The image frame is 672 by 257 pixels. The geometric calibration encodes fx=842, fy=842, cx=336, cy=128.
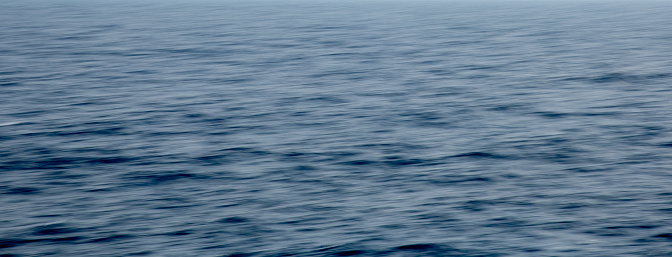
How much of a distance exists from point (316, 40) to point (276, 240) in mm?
17535

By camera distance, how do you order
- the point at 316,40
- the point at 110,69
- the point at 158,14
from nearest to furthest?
the point at 110,69 < the point at 316,40 < the point at 158,14

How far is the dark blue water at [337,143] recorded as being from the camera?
11.8 m

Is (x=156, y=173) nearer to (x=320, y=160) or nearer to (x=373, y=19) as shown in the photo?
(x=320, y=160)

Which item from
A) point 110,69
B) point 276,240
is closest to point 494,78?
point 110,69

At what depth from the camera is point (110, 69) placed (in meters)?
23.6

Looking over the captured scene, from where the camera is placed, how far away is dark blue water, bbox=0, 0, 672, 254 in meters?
11.8

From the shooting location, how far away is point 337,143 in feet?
53.2

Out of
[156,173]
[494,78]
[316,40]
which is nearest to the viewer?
[156,173]

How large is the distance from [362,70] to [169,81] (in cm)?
528

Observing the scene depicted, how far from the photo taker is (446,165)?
1476cm

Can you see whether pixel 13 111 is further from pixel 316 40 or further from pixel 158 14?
pixel 158 14

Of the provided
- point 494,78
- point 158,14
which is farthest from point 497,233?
point 158,14

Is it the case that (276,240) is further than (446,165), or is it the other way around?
(446,165)

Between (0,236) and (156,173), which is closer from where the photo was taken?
(0,236)
